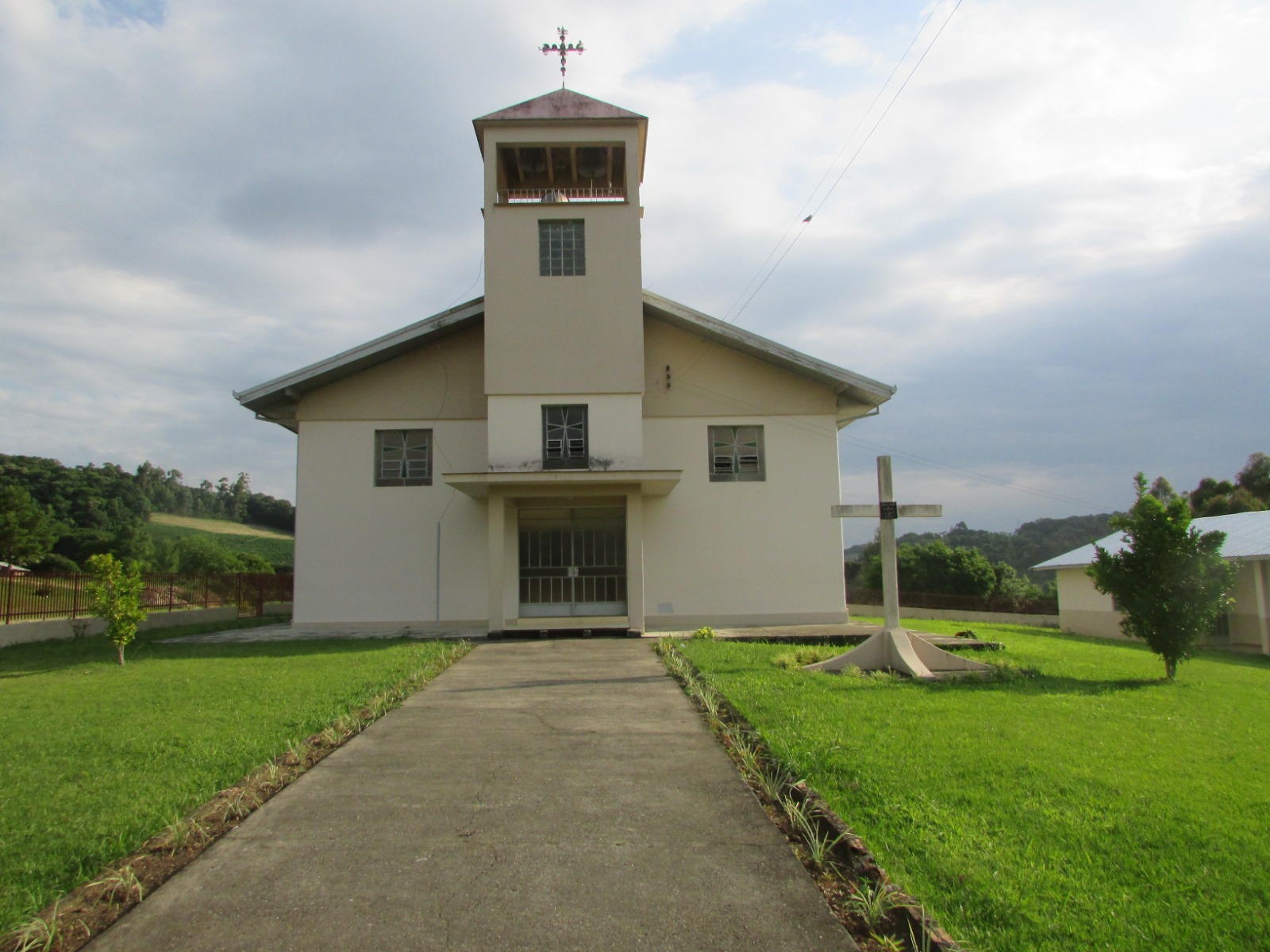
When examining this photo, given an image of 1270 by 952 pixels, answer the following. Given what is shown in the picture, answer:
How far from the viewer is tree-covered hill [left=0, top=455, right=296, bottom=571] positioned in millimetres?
40781

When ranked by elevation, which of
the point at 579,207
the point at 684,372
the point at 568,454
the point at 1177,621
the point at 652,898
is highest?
the point at 579,207

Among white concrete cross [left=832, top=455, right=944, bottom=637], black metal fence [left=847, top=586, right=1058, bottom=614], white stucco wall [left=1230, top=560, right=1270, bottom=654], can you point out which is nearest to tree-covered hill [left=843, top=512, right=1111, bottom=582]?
black metal fence [left=847, top=586, right=1058, bottom=614]

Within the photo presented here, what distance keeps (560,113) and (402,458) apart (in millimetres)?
7524

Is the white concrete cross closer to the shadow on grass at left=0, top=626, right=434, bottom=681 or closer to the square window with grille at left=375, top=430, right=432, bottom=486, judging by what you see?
the shadow on grass at left=0, top=626, right=434, bottom=681

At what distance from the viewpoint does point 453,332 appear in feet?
57.2

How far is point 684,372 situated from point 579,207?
154 inches

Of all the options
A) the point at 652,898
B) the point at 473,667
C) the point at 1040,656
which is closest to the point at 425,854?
the point at 652,898

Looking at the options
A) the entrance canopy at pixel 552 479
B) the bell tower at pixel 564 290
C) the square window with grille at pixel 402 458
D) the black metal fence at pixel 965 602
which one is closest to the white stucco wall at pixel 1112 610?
the black metal fence at pixel 965 602

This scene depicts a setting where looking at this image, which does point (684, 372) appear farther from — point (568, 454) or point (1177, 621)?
point (1177, 621)

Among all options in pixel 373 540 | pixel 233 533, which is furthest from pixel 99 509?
pixel 373 540

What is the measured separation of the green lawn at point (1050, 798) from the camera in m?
3.49

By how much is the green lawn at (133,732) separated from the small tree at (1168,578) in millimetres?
9084

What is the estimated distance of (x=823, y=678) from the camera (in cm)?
950

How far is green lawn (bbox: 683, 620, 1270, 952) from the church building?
24.7 feet
